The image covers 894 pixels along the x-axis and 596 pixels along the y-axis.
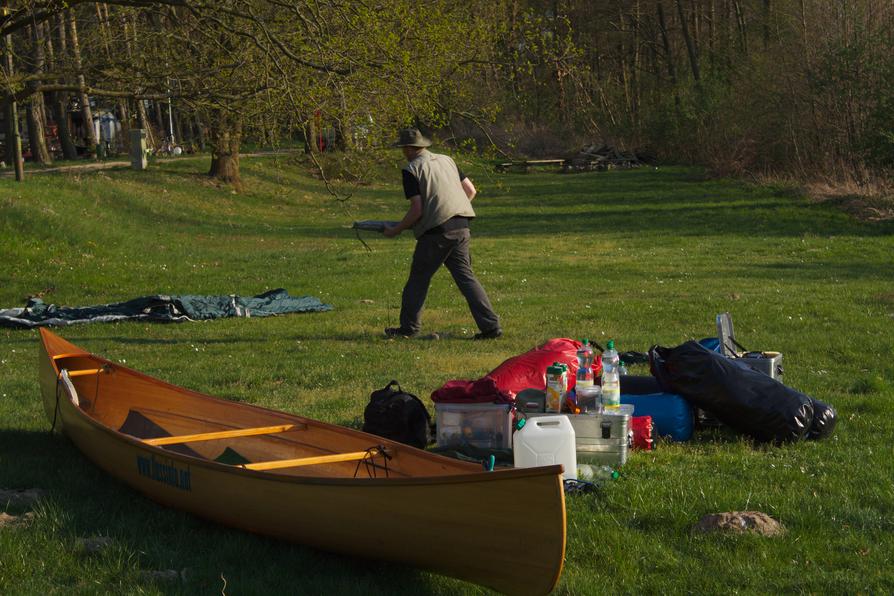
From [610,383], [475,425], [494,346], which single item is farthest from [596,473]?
[494,346]

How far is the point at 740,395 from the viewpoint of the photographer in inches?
298

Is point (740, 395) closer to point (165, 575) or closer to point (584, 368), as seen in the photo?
point (584, 368)

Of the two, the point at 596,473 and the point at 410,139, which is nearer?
the point at 596,473

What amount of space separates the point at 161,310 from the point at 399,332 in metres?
3.67

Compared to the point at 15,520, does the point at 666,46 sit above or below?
above

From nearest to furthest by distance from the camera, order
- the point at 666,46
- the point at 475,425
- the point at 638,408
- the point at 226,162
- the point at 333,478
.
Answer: the point at 333,478 < the point at 475,425 < the point at 638,408 < the point at 226,162 < the point at 666,46

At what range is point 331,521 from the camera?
5.38 m

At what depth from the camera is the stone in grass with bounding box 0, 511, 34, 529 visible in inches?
236

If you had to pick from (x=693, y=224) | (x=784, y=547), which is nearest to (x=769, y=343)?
(x=784, y=547)

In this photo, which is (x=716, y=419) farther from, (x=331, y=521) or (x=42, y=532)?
(x=42, y=532)

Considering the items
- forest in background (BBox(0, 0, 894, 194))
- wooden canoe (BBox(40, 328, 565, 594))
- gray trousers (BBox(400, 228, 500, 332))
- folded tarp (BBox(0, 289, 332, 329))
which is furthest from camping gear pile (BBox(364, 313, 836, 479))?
folded tarp (BBox(0, 289, 332, 329))

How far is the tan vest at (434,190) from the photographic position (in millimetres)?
11852

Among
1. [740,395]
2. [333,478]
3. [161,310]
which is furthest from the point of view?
[161,310]

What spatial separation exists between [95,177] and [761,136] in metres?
22.0
